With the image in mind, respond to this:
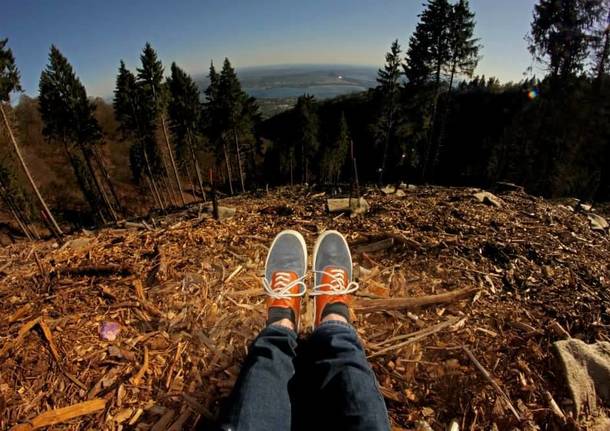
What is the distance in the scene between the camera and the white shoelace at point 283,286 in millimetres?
3205

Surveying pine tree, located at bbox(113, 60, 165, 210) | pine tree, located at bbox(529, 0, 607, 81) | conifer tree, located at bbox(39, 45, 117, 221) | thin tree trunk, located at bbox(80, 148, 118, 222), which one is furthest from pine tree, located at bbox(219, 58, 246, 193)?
pine tree, located at bbox(529, 0, 607, 81)

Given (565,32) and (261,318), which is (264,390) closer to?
(261,318)

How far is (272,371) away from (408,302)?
1805 millimetres

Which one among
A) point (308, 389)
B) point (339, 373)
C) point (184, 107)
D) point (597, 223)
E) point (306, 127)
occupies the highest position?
point (184, 107)

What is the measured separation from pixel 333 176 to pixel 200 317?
159 feet

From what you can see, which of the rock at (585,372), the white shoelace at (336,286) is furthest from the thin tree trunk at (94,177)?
the rock at (585,372)

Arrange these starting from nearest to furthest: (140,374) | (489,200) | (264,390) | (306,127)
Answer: (264,390) < (140,374) < (489,200) < (306,127)

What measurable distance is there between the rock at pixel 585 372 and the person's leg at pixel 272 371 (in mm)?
2338

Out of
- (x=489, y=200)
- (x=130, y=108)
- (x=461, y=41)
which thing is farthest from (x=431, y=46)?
(x=130, y=108)

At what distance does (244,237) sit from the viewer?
4.71 meters

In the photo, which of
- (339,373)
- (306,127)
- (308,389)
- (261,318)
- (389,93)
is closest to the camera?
(339,373)

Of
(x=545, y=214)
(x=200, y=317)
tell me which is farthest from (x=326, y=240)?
(x=545, y=214)

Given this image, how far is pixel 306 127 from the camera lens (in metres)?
37.6

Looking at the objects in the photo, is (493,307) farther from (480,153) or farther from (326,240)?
(480,153)
